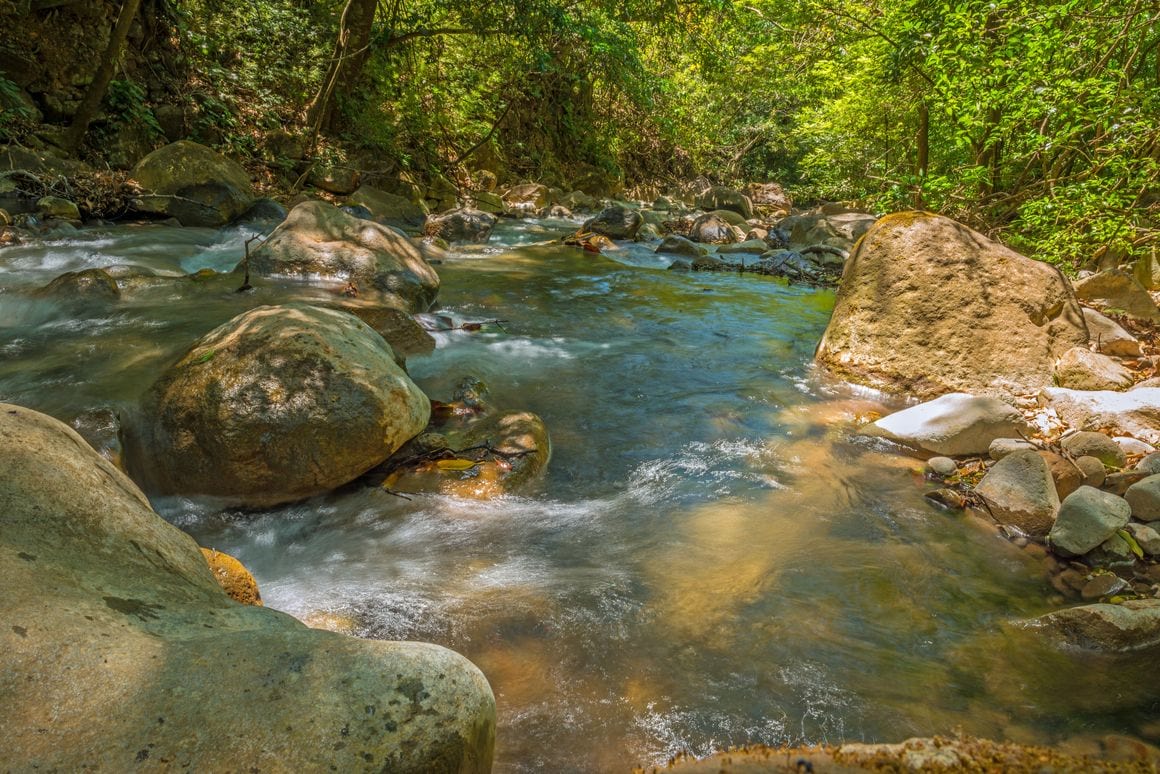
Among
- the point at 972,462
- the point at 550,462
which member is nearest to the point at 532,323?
the point at 550,462

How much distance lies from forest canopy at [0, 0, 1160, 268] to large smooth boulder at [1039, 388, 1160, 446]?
2.10 meters

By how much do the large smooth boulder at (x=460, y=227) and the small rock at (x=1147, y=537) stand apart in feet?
34.3

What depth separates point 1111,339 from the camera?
17.9 ft

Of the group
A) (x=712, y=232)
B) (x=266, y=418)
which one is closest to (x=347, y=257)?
(x=266, y=418)

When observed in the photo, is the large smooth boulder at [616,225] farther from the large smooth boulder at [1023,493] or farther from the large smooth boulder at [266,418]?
the large smooth boulder at [1023,493]

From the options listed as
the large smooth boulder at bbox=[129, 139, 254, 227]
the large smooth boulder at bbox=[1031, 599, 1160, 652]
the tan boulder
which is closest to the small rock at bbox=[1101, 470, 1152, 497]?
the large smooth boulder at bbox=[1031, 599, 1160, 652]

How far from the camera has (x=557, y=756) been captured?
6.45ft

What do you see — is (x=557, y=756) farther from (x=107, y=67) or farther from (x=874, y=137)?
(x=874, y=137)

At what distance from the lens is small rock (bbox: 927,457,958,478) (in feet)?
12.9

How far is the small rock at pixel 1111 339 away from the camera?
5406 mm

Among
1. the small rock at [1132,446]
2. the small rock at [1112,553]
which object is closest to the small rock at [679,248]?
the small rock at [1132,446]

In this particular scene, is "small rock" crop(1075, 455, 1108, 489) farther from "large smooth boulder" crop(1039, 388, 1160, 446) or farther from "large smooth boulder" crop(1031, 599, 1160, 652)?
"large smooth boulder" crop(1031, 599, 1160, 652)

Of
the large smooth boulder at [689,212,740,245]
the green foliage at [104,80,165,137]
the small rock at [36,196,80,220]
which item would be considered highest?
the green foliage at [104,80,165,137]

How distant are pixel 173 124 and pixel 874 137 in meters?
14.1
